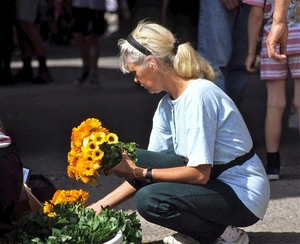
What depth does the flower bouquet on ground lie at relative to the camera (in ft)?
10.4

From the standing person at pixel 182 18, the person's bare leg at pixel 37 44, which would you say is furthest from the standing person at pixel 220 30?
the person's bare leg at pixel 37 44

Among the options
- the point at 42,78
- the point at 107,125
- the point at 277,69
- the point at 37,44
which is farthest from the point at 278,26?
the point at 42,78

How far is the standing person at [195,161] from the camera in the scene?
350cm

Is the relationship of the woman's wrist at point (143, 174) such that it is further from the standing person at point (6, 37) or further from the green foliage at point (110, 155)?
the standing person at point (6, 37)

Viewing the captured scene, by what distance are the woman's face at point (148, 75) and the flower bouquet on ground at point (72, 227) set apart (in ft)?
2.00

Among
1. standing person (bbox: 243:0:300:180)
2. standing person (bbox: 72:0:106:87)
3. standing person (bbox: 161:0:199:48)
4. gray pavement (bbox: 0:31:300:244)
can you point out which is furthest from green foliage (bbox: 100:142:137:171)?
standing person (bbox: 72:0:106:87)

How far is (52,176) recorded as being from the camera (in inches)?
208

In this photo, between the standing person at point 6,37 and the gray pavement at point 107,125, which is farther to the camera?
the standing person at point 6,37

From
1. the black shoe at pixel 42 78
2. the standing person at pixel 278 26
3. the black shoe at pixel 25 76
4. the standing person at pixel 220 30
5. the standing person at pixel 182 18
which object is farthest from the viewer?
the black shoe at pixel 25 76

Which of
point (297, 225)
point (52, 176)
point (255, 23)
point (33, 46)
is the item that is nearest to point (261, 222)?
point (297, 225)

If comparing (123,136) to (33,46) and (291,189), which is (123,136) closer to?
(291,189)

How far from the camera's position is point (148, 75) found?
3.62 meters

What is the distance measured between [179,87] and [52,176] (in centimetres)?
189

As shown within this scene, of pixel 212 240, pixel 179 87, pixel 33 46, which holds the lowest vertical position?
pixel 33 46
